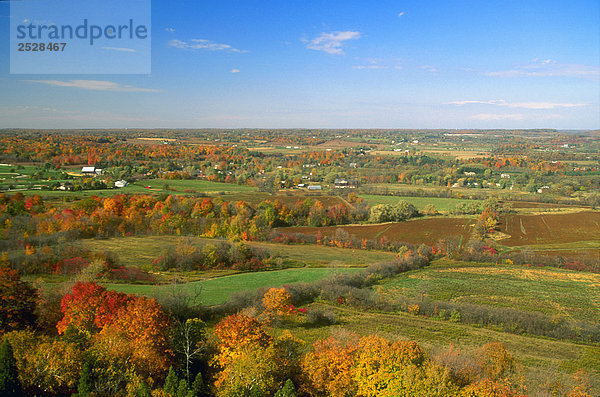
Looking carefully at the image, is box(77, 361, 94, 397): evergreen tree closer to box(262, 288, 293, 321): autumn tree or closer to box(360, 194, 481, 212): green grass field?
box(262, 288, 293, 321): autumn tree

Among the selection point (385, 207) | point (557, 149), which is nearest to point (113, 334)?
point (385, 207)

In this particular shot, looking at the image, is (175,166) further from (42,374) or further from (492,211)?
(42,374)

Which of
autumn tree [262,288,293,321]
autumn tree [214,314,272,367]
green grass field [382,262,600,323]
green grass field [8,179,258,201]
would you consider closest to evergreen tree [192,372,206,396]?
autumn tree [214,314,272,367]

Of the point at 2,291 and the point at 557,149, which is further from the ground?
the point at 557,149

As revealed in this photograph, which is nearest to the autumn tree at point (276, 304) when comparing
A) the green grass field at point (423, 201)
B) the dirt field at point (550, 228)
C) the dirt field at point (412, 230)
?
the dirt field at point (412, 230)

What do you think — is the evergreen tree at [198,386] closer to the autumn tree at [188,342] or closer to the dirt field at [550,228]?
the autumn tree at [188,342]

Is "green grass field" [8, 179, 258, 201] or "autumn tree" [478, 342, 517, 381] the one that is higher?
"green grass field" [8, 179, 258, 201]
